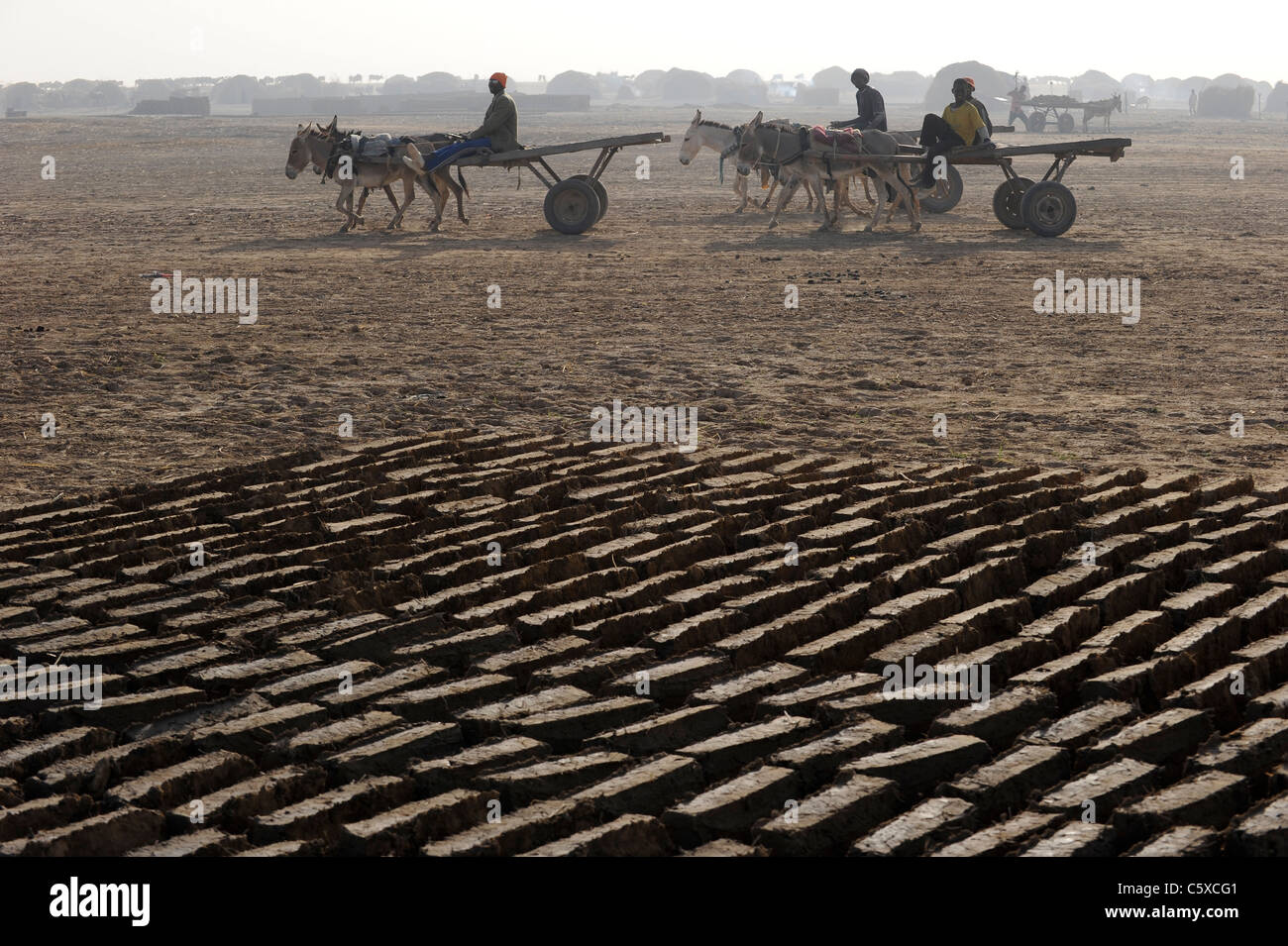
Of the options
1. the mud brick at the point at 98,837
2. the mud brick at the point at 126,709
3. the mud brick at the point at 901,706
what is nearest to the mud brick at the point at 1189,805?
the mud brick at the point at 901,706

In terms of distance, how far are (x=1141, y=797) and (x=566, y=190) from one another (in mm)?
15524

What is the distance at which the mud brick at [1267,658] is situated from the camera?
4.91 meters

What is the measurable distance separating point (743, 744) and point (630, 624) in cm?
107

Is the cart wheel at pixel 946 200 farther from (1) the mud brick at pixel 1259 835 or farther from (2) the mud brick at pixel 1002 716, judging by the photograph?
(1) the mud brick at pixel 1259 835

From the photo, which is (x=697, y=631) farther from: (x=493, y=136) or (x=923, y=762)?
(x=493, y=136)

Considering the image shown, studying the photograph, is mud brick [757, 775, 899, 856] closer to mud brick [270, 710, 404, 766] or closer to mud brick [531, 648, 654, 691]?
mud brick [531, 648, 654, 691]

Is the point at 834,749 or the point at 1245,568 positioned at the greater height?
the point at 1245,568

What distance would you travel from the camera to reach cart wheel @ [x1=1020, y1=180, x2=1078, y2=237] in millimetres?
18391

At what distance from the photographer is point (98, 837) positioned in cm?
400

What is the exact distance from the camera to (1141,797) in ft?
13.5

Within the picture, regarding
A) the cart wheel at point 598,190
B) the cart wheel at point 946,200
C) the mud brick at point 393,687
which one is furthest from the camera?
the cart wheel at point 946,200

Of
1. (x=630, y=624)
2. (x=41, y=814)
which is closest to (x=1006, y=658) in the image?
(x=630, y=624)

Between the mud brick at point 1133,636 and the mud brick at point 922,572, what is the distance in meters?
0.74
